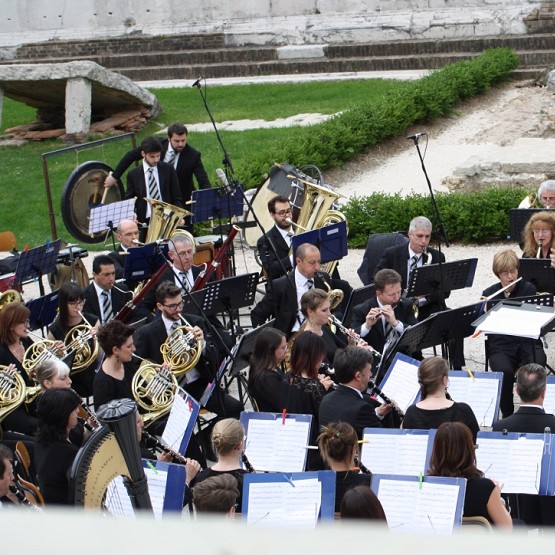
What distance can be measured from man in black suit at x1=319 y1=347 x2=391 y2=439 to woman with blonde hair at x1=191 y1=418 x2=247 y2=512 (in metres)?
0.88

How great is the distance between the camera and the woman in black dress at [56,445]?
4891 mm

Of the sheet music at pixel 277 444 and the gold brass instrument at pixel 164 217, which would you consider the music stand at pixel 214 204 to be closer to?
the gold brass instrument at pixel 164 217

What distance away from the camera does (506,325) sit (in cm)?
Answer: 655

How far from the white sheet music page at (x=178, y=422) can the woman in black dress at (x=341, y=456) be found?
1.13 metres

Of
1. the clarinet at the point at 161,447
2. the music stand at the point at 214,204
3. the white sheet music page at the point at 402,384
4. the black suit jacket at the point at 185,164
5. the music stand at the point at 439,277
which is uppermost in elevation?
the black suit jacket at the point at 185,164

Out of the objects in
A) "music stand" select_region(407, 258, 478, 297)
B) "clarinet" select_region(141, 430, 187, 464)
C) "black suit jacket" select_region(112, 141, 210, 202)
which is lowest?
"clarinet" select_region(141, 430, 187, 464)

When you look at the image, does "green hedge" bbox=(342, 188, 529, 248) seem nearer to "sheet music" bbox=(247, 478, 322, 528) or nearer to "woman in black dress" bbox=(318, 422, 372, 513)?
"woman in black dress" bbox=(318, 422, 372, 513)

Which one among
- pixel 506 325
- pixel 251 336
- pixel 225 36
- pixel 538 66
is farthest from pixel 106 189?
pixel 225 36

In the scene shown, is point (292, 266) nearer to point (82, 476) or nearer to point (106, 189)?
point (106, 189)

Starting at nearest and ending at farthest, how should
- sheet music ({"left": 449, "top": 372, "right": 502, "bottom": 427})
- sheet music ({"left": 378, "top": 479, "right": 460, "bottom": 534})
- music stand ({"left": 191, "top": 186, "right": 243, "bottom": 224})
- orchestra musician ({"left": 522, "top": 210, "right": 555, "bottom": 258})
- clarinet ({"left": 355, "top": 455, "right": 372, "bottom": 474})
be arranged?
sheet music ({"left": 378, "top": 479, "right": 460, "bottom": 534}) < clarinet ({"left": 355, "top": 455, "right": 372, "bottom": 474}) < sheet music ({"left": 449, "top": 372, "right": 502, "bottom": 427}) < orchestra musician ({"left": 522, "top": 210, "right": 555, "bottom": 258}) < music stand ({"left": 191, "top": 186, "right": 243, "bottom": 224})

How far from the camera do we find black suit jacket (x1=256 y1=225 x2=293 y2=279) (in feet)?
29.0

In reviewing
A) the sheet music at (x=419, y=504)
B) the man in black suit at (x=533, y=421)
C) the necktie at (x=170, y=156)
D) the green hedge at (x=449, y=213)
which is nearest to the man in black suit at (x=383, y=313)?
the man in black suit at (x=533, y=421)

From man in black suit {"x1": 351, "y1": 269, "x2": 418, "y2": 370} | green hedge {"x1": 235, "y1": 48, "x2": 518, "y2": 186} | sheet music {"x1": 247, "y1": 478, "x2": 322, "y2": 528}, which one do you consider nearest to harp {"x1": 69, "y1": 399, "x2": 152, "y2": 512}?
sheet music {"x1": 247, "y1": 478, "x2": 322, "y2": 528}

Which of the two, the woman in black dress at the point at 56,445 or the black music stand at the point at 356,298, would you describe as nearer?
the woman in black dress at the point at 56,445
